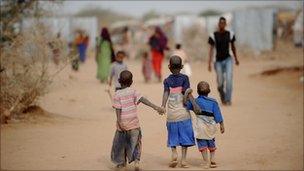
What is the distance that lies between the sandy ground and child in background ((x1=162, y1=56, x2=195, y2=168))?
333 millimetres

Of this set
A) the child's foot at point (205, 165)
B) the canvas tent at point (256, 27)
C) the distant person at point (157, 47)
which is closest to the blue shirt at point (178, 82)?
the child's foot at point (205, 165)

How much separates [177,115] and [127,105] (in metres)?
0.62

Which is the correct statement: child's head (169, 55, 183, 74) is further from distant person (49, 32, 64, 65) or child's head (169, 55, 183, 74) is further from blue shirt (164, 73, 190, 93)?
distant person (49, 32, 64, 65)

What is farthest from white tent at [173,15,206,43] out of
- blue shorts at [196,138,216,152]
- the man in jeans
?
blue shorts at [196,138,216,152]

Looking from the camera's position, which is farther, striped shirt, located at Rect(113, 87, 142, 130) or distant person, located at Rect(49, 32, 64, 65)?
distant person, located at Rect(49, 32, 64, 65)

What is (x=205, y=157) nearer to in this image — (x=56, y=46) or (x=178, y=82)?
(x=178, y=82)

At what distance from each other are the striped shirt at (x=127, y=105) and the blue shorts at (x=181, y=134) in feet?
1.66

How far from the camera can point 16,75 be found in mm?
10445

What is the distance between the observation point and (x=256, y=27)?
30.7 meters

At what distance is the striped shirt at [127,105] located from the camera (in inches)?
270

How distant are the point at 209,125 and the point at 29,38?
4678mm

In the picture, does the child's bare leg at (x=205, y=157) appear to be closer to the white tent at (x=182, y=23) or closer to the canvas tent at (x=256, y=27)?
the canvas tent at (x=256, y=27)

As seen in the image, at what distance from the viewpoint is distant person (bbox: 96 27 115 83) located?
54.8ft

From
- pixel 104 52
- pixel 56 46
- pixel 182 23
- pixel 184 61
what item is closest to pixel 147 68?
pixel 104 52
